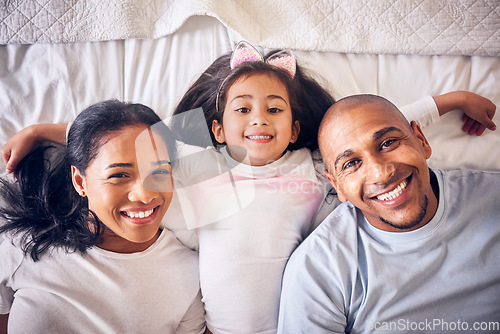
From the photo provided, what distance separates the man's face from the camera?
75cm

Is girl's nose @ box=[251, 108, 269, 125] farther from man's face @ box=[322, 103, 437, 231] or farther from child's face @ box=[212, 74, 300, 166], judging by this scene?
man's face @ box=[322, 103, 437, 231]

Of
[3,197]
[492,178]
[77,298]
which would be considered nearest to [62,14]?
[3,197]

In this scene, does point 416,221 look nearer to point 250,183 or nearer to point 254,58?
point 250,183

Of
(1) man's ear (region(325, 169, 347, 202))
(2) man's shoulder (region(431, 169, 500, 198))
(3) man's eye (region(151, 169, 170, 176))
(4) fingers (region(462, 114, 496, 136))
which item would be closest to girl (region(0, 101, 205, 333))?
(3) man's eye (region(151, 169, 170, 176))

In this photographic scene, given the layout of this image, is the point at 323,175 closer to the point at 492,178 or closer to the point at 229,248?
the point at 229,248

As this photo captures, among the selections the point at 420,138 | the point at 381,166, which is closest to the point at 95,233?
the point at 381,166

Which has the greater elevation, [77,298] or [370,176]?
[370,176]

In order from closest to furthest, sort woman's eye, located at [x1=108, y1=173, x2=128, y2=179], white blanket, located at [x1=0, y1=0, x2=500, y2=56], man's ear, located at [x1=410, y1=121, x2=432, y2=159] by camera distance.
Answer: woman's eye, located at [x1=108, y1=173, x2=128, y2=179] < man's ear, located at [x1=410, y1=121, x2=432, y2=159] < white blanket, located at [x1=0, y1=0, x2=500, y2=56]

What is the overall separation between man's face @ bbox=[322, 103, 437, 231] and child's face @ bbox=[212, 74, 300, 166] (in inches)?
5.0

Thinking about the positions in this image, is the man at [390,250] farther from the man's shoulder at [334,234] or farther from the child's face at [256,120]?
the child's face at [256,120]

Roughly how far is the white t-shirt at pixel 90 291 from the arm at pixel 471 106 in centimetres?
78

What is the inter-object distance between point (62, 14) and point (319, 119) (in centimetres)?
68

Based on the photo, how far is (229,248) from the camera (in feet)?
2.64

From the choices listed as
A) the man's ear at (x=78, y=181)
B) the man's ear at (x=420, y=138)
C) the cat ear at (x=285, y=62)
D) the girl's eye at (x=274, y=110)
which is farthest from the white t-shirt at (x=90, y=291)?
the man's ear at (x=420, y=138)
